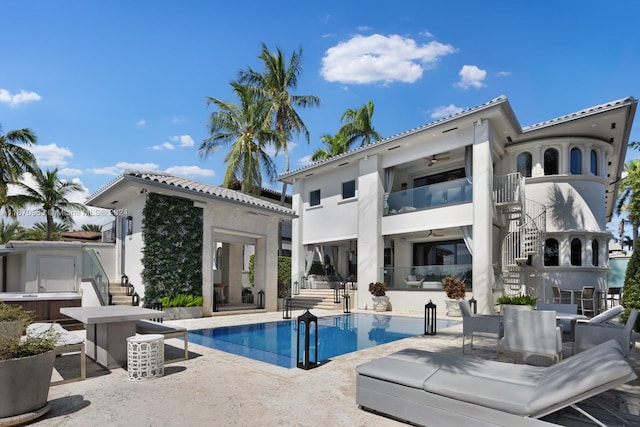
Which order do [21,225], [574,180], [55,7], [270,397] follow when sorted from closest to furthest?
1. [270,397]
2. [55,7]
3. [574,180]
4. [21,225]

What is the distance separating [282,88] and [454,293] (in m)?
17.2

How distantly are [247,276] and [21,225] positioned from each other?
108 ft

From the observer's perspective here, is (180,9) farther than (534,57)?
No

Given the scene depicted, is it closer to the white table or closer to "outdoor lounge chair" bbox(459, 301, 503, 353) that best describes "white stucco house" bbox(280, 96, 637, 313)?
"outdoor lounge chair" bbox(459, 301, 503, 353)

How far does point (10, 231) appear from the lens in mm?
40438

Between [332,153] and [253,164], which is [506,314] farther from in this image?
[332,153]

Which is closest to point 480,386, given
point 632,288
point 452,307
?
point 632,288

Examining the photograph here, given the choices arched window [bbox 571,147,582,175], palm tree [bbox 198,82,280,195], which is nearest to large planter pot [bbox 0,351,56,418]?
arched window [bbox 571,147,582,175]

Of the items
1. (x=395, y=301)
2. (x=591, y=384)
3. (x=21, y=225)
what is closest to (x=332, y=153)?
(x=395, y=301)

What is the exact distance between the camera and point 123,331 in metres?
6.62

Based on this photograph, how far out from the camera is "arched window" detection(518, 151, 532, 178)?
55.3 feet

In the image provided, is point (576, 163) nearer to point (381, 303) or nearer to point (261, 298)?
point (381, 303)

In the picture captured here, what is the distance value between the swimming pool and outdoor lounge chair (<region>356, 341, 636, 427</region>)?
2850 mm

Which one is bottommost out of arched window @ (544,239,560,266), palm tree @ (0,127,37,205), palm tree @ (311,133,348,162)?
arched window @ (544,239,560,266)
